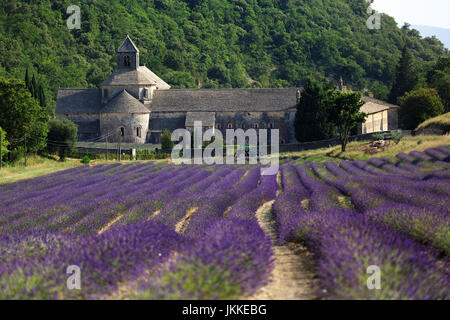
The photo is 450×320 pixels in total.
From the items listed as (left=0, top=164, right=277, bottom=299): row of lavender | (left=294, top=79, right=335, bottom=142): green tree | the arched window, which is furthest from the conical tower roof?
(left=0, top=164, right=277, bottom=299): row of lavender

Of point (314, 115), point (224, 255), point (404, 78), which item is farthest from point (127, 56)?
point (224, 255)

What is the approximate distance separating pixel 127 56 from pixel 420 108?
39741 millimetres

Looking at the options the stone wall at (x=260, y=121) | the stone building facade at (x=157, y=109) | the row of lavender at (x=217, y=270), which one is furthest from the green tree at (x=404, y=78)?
the row of lavender at (x=217, y=270)

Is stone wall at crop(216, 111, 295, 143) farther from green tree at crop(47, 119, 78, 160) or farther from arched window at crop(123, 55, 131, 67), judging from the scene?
green tree at crop(47, 119, 78, 160)

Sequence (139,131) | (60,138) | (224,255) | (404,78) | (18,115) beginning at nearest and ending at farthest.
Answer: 1. (224,255)
2. (18,115)
3. (60,138)
4. (139,131)
5. (404,78)

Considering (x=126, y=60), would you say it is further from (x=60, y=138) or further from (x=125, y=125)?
(x=60, y=138)

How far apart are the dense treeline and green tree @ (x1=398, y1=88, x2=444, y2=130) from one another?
3403 centimetres

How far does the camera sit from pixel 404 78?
8225 centimetres

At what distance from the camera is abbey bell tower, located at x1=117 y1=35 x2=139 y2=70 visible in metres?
61.1

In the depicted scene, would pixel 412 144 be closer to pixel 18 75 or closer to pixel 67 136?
pixel 67 136

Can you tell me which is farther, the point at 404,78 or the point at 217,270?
the point at 404,78

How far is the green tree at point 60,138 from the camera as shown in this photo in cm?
4394

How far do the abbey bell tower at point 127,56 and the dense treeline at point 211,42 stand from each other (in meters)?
28.9
